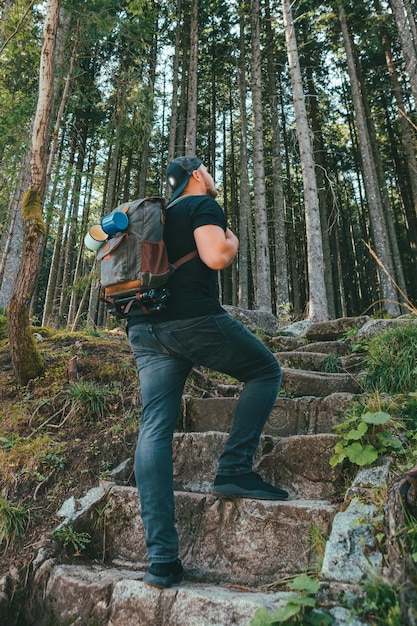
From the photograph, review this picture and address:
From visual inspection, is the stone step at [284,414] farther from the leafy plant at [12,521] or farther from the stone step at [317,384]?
the leafy plant at [12,521]

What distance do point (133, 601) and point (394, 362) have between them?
9.56 ft

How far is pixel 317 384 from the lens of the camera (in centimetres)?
425

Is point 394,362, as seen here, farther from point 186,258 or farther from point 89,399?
point 89,399

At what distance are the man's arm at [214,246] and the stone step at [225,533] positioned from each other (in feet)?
4.64

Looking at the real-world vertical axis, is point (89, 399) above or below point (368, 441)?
above

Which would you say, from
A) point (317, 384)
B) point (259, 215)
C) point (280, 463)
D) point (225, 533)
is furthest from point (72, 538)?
point (259, 215)

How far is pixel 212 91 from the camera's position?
21.3 m

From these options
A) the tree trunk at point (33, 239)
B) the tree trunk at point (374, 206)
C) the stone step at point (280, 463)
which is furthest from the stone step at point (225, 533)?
the tree trunk at point (374, 206)

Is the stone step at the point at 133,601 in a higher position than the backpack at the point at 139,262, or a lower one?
lower

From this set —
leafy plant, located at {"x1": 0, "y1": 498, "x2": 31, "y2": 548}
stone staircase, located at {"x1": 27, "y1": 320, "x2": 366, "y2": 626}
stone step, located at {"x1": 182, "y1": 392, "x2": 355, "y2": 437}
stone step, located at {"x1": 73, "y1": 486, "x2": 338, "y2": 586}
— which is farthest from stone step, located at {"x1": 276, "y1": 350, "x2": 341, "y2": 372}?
leafy plant, located at {"x1": 0, "y1": 498, "x2": 31, "y2": 548}

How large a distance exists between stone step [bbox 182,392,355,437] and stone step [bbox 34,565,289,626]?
155 centimetres

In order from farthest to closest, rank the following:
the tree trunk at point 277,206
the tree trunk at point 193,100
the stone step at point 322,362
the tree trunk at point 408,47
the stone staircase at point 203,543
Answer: the tree trunk at point 277,206, the tree trunk at point 193,100, the tree trunk at point 408,47, the stone step at point 322,362, the stone staircase at point 203,543

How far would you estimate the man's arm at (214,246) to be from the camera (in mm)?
2275

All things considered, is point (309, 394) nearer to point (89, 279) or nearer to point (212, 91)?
point (89, 279)
